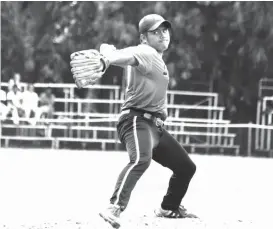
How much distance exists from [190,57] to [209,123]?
2.15m

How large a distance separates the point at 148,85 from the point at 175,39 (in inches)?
646

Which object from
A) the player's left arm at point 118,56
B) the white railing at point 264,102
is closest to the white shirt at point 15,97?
the white railing at point 264,102

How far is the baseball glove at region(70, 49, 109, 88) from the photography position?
5180mm

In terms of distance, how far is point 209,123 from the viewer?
21953 millimetres

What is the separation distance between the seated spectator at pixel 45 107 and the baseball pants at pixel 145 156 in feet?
49.7

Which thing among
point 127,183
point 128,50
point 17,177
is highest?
point 128,50

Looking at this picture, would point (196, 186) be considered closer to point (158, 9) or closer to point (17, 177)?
point (17, 177)

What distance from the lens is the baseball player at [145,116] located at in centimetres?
556

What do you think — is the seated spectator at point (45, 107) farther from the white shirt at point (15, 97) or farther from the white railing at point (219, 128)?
the white shirt at point (15, 97)

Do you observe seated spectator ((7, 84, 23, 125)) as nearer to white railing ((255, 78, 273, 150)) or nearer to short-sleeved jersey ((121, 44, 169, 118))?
white railing ((255, 78, 273, 150))

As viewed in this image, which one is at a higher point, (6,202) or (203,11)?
(203,11)

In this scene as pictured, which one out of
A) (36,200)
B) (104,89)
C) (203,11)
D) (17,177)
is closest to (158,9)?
(203,11)

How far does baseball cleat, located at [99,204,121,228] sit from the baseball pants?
6 cm

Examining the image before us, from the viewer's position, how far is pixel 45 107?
21516 mm
